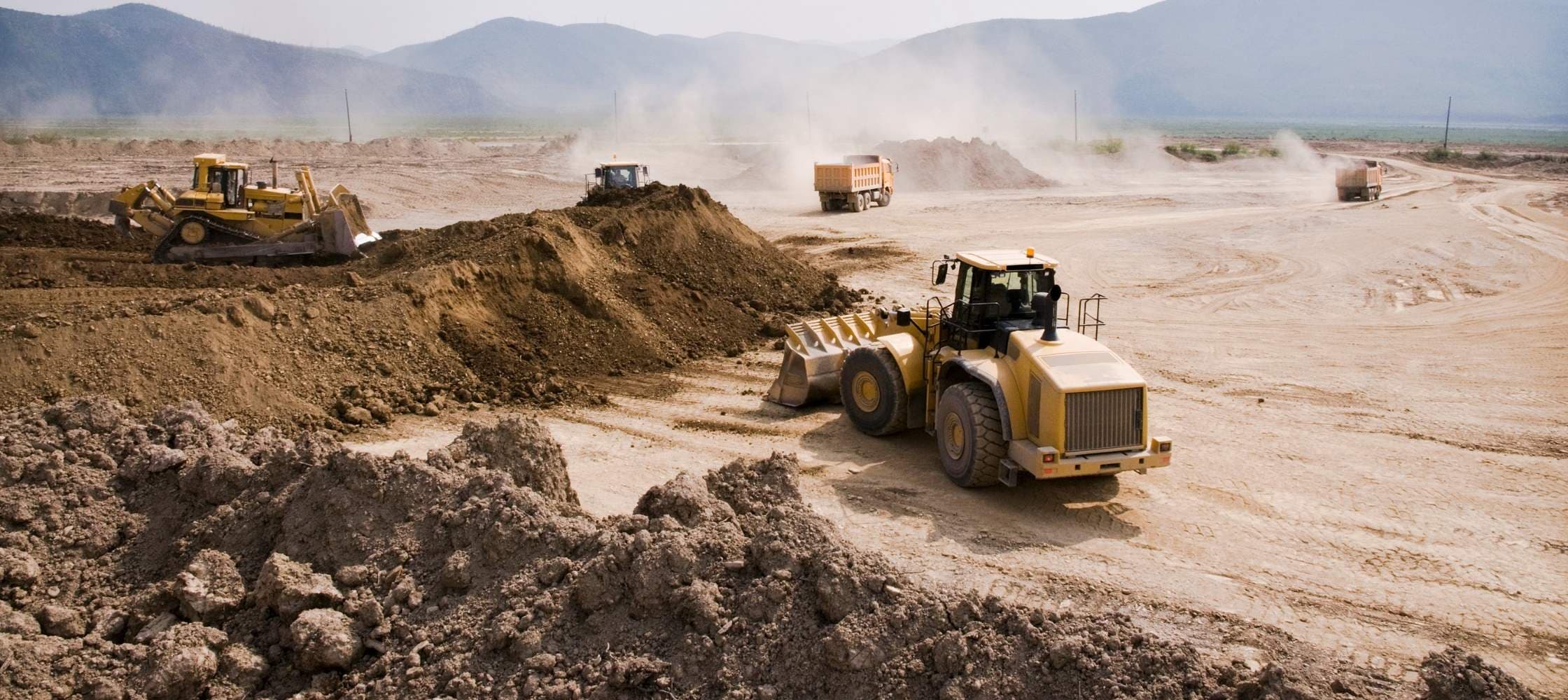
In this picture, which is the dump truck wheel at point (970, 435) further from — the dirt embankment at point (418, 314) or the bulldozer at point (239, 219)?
the bulldozer at point (239, 219)

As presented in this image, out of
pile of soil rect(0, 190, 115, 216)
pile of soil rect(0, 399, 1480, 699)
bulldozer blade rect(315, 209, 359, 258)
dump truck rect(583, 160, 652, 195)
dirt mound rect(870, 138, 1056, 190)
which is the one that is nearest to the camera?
pile of soil rect(0, 399, 1480, 699)

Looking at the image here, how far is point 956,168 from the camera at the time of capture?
48.6 m

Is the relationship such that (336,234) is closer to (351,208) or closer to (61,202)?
(351,208)

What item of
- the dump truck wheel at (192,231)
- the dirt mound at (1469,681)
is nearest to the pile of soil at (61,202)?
the dump truck wheel at (192,231)

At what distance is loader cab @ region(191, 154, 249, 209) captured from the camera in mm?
21844

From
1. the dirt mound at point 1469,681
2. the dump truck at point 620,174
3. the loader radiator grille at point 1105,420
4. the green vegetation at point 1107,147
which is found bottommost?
the dirt mound at point 1469,681

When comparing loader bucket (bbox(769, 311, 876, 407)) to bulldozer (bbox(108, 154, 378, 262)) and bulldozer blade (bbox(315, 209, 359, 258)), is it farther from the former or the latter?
bulldozer (bbox(108, 154, 378, 262))

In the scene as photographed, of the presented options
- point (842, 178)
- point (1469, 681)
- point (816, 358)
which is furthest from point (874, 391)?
point (842, 178)

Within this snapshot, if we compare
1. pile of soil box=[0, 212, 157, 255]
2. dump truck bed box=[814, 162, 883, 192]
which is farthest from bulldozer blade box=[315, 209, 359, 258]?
dump truck bed box=[814, 162, 883, 192]

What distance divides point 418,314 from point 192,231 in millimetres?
9514

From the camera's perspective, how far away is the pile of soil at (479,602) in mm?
6055

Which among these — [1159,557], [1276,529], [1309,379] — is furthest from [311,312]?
[1309,379]

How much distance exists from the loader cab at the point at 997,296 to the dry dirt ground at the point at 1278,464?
1.45 metres

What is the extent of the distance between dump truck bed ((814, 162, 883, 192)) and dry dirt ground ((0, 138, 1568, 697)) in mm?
9801
